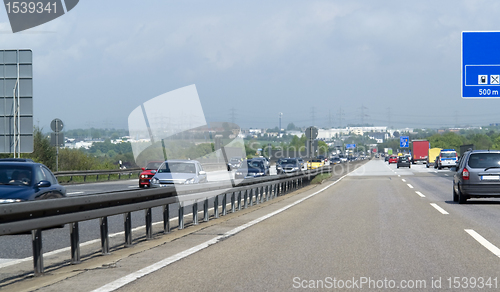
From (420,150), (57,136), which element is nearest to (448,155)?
(420,150)

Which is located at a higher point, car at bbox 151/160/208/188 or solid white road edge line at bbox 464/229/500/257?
car at bbox 151/160/208/188

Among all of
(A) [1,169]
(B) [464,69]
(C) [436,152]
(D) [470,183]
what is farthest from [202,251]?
(C) [436,152]

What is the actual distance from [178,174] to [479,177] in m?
9.24

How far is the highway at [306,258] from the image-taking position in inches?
244

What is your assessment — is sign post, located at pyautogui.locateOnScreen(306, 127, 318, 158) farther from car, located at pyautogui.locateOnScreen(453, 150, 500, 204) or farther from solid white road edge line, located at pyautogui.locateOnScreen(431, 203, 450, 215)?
solid white road edge line, located at pyautogui.locateOnScreen(431, 203, 450, 215)

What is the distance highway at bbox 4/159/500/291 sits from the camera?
20.3ft

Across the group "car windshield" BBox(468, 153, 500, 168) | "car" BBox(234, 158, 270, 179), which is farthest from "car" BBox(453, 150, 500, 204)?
"car" BBox(234, 158, 270, 179)

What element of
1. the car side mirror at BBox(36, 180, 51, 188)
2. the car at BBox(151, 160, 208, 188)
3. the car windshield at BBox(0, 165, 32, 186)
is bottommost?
the car at BBox(151, 160, 208, 188)

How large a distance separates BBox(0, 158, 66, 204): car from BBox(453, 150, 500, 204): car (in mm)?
11392

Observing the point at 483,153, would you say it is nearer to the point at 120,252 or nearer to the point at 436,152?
the point at 120,252

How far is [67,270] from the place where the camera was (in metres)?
7.14

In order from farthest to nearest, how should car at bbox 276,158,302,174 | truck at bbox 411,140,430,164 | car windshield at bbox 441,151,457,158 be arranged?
truck at bbox 411,140,430,164 → car windshield at bbox 441,151,457,158 → car at bbox 276,158,302,174

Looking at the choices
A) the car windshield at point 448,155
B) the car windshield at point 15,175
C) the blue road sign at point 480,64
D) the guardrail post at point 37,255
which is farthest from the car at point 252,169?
the car windshield at point 448,155

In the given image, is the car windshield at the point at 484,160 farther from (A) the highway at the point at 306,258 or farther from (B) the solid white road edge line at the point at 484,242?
(B) the solid white road edge line at the point at 484,242
